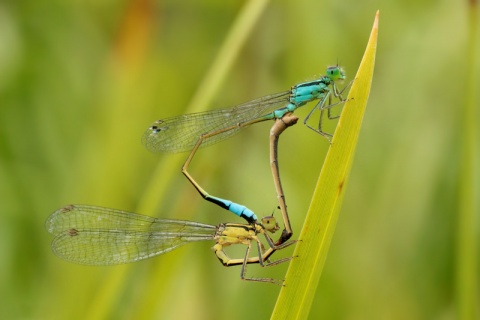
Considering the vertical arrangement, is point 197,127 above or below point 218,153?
below

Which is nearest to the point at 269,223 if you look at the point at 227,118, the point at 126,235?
the point at 126,235

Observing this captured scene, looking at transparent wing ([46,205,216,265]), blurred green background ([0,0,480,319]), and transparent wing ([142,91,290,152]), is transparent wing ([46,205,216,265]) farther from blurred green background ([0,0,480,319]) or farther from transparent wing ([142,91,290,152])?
transparent wing ([142,91,290,152])

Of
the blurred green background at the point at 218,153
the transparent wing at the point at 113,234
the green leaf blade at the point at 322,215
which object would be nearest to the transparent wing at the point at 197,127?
the blurred green background at the point at 218,153

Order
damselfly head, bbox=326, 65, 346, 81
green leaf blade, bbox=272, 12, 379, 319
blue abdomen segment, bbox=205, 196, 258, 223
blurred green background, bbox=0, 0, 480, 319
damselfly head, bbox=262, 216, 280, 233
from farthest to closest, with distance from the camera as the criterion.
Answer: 1. blurred green background, bbox=0, 0, 480, 319
2. damselfly head, bbox=326, 65, 346, 81
3. blue abdomen segment, bbox=205, 196, 258, 223
4. damselfly head, bbox=262, 216, 280, 233
5. green leaf blade, bbox=272, 12, 379, 319

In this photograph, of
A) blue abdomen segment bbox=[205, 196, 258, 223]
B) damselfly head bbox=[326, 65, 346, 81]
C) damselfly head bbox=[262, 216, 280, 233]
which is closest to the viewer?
damselfly head bbox=[262, 216, 280, 233]

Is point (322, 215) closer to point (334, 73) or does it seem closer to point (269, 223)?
point (269, 223)

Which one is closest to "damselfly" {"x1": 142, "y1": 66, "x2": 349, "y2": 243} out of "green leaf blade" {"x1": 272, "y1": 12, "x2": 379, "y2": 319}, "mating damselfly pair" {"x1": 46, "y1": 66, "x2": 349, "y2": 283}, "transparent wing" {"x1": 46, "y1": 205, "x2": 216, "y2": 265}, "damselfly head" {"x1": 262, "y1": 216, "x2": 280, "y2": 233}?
"mating damselfly pair" {"x1": 46, "y1": 66, "x2": 349, "y2": 283}

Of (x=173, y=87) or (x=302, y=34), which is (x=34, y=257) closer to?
(x=173, y=87)
